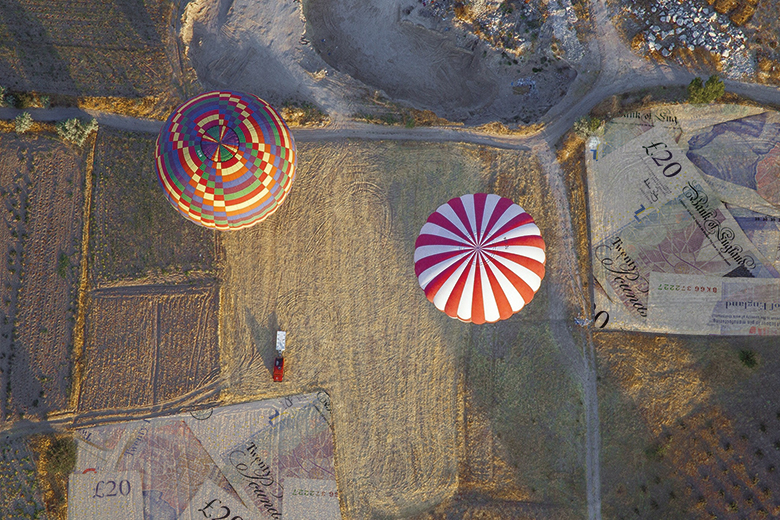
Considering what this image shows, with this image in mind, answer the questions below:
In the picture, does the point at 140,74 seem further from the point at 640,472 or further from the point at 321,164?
the point at 640,472

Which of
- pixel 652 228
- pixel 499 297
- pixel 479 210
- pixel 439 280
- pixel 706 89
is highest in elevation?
pixel 706 89

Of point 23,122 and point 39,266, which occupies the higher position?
point 23,122

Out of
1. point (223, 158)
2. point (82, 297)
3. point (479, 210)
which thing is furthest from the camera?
point (82, 297)

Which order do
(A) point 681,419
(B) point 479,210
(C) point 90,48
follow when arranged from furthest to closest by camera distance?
(C) point 90,48 < (A) point 681,419 < (B) point 479,210

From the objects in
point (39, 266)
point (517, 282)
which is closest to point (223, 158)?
point (517, 282)

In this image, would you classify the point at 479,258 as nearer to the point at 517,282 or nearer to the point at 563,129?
the point at 517,282

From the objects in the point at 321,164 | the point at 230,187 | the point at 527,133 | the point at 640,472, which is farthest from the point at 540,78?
the point at 640,472
